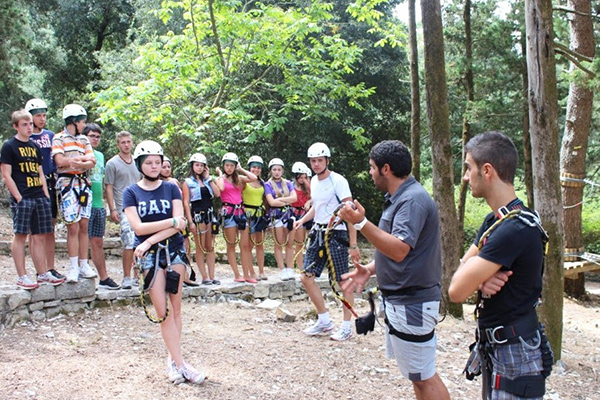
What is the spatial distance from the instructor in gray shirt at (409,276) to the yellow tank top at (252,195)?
505 cm

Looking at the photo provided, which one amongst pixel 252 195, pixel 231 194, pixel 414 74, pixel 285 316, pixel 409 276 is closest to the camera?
pixel 409 276

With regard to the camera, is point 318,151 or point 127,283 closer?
point 318,151

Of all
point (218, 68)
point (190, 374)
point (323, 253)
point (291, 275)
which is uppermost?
point (218, 68)

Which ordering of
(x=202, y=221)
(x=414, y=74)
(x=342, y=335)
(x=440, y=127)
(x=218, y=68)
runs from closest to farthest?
(x=342, y=335) → (x=440, y=127) → (x=202, y=221) → (x=414, y=74) → (x=218, y=68)

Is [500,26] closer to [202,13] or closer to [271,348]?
[202,13]

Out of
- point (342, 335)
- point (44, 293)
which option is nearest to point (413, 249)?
point (342, 335)

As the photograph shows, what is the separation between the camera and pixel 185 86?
1045cm

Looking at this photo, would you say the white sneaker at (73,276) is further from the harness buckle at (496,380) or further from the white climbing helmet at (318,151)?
the harness buckle at (496,380)

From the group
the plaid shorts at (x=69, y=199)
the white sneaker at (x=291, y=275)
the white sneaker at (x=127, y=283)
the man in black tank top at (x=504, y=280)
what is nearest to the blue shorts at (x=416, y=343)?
the man in black tank top at (x=504, y=280)

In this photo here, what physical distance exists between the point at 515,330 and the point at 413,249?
888 mm

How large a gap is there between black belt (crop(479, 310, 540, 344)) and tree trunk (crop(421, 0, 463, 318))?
5178mm

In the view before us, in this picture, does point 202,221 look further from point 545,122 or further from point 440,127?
point 545,122

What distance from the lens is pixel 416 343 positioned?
3.43 meters

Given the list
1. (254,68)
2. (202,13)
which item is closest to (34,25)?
(254,68)
